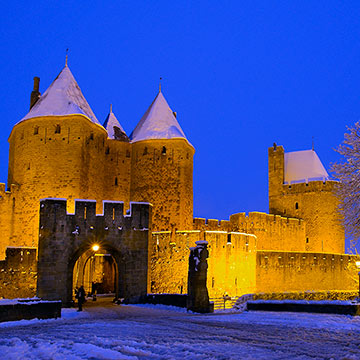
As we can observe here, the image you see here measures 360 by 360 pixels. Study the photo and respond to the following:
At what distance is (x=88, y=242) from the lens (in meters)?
16.9

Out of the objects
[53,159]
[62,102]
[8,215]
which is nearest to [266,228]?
[53,159]

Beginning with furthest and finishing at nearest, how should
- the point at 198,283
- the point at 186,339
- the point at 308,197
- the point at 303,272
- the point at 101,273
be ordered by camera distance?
1. the point at 308,197
2. the point at 303,272
3. the point at 101,273
4. the point at 198,283
5. the point at 186,339

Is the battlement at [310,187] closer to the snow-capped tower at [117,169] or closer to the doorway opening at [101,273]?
the snow-capped tower at [117,169]

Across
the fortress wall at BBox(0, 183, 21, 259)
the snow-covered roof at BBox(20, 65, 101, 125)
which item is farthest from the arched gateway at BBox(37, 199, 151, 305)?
the snow-covered roof at BBox(20, 65, 101, 125)

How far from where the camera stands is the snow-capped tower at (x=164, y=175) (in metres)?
26.1

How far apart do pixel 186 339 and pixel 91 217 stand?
959 centimetres

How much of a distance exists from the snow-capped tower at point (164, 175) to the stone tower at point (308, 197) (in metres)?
12.2

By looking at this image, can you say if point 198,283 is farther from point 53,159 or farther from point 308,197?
point 308,197

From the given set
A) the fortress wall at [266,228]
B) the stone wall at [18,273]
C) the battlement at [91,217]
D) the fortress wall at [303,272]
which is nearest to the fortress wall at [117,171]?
the fortress wall at [266,228]

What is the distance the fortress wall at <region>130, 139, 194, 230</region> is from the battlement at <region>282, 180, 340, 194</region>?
40.4 feet

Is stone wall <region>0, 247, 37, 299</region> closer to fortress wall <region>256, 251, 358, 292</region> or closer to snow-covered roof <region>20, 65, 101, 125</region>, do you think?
snow-covered roof <region>20, 65, 101, 125</region>

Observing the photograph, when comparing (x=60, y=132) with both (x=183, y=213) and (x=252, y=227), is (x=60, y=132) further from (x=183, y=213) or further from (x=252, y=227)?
(x=252, y=227)

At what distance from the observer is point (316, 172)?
37.1 metres

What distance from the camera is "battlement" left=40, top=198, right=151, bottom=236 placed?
16688 millimetres
